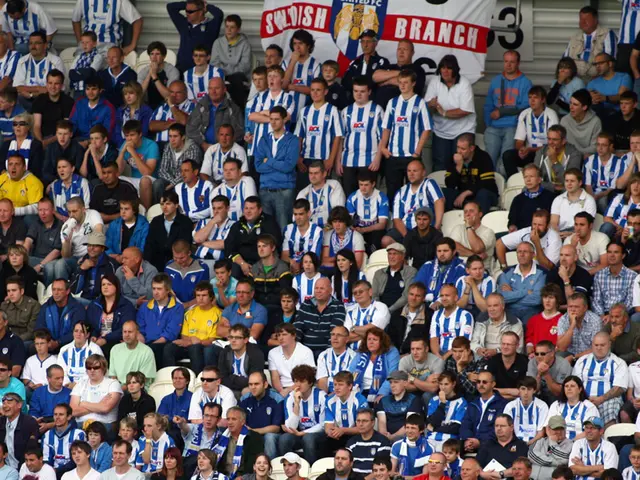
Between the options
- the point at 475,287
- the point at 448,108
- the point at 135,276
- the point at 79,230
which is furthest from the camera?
the point at 448,108

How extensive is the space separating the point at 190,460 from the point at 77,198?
11.9 ft

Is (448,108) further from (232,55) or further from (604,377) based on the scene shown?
(604,377)

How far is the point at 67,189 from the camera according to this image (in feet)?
57.7

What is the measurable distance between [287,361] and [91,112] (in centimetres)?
456

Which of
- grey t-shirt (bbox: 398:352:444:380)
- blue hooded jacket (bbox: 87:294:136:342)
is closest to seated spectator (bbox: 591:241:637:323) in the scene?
grey t-shirt (bbox: 398:352:444:380)

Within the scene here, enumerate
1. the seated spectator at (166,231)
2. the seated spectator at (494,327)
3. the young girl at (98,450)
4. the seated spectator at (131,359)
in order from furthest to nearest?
the seated spectator at (166,231), the seated spectator at (131,359), the seated spectator at (494,327), the young girl at (98,450)

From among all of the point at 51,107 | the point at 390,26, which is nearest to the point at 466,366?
the point at 390,26

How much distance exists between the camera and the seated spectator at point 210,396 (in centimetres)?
1491

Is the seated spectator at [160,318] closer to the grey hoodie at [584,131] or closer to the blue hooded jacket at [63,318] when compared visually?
the blue hooded jacket at [63,318]

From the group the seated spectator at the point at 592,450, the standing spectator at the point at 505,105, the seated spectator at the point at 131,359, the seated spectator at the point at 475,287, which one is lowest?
the seated spectator at the point at 592,450

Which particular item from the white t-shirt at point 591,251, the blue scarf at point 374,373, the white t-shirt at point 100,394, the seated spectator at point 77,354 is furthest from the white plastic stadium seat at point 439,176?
the white t-shirt at point 100,394

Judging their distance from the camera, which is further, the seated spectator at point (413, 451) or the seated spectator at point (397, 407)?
the seated spectator at point (397, 407)

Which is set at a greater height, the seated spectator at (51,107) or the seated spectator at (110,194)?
the seated spectator at (51,107)

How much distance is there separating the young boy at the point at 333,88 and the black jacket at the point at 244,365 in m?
3.58
